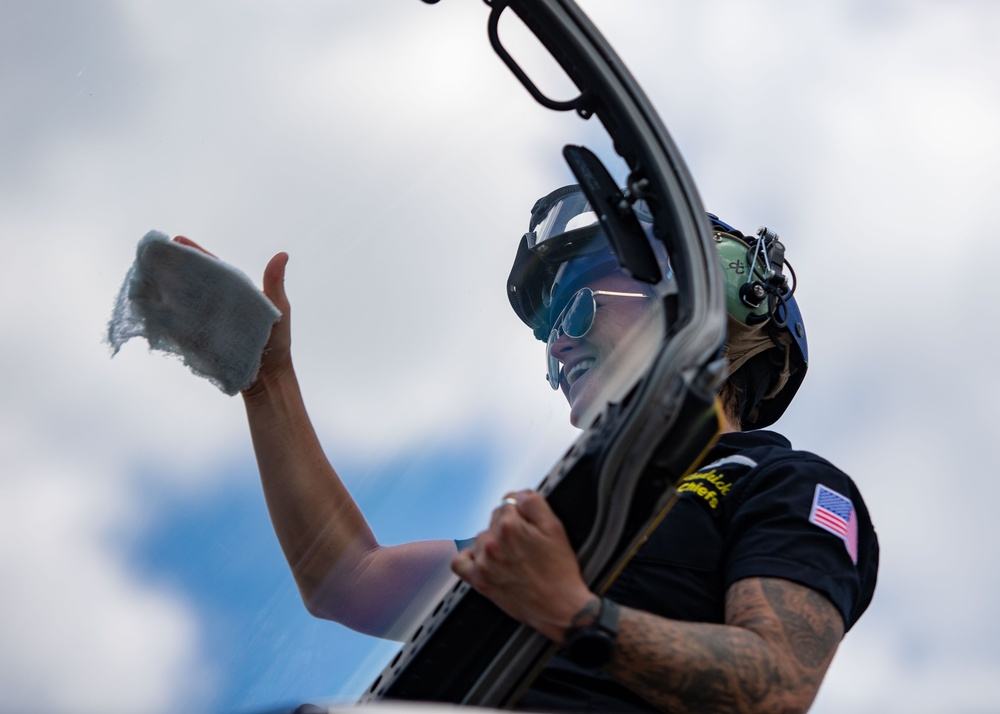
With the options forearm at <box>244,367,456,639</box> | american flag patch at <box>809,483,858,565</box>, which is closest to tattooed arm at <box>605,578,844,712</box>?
american flag patch at <box>809,483,858,565</box>

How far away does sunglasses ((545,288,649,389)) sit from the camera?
85.2 inches

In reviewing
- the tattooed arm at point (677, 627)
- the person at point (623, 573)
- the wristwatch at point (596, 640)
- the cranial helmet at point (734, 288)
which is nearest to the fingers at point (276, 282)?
the person at point (623, 573)

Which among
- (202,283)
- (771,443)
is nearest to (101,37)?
(202,283)

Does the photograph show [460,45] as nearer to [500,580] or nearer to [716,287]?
[716,287]

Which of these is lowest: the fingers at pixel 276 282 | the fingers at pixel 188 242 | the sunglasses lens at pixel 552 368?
the fingers at pixel 188 242

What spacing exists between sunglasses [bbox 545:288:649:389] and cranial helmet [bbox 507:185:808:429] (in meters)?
0.02

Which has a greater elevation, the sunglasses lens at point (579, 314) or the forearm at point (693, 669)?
the sunglasses lens at point (579, 314)

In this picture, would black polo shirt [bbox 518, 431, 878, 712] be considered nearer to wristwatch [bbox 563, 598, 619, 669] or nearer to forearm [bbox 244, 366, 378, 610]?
wristwatch [bbox 563, 598, 619, 669]

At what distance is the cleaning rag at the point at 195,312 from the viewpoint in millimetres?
1823

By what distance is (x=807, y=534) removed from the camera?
2.25 m

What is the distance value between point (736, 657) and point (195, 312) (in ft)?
3.97

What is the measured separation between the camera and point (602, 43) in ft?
6.87

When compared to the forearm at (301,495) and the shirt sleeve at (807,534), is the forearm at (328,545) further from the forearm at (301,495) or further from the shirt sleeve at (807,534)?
the shirt sleeve at (807,534)

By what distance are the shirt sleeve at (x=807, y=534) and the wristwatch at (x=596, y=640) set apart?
47 cm
